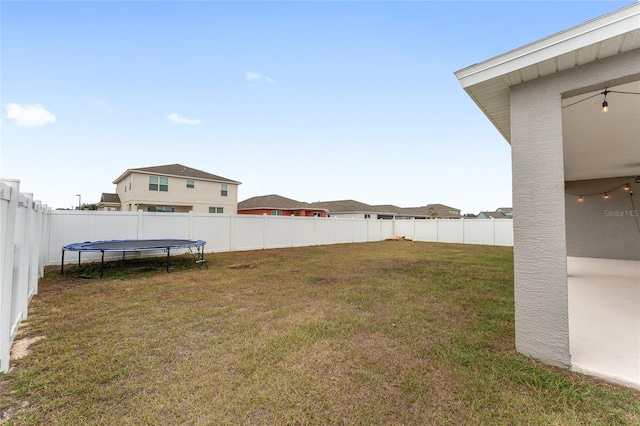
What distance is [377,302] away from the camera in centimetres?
478

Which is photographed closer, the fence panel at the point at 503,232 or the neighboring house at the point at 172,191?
the fence panel at the point at 503,232

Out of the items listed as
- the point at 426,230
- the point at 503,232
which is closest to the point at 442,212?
the point at 426,230

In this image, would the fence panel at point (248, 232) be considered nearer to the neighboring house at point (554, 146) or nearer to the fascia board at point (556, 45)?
the neighboring house at point (554, 146)

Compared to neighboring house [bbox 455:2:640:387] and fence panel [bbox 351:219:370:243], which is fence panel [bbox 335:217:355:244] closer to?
fence panel [bbox 351:219:370:243]

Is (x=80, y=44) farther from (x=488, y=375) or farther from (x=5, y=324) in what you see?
(x=488, y=375)

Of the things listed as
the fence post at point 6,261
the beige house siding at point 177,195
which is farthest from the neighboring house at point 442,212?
the fence post at point 6,261

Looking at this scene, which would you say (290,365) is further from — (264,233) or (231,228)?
(264,233)

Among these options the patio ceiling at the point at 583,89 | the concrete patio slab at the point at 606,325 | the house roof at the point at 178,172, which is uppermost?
the house roof at the point at 178,172

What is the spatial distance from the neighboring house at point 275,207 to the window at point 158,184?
12.0 m

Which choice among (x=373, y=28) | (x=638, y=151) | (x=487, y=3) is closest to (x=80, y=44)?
(x=373, y=28)

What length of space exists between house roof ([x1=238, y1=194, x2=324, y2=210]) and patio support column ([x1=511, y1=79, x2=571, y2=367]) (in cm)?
3037

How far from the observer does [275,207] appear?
32.5m

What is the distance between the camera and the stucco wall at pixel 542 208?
8.45 feet

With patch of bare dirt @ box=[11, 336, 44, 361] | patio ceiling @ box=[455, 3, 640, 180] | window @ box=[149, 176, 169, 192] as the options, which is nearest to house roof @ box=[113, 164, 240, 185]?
window @ box=[149, 176, 169, 192]
